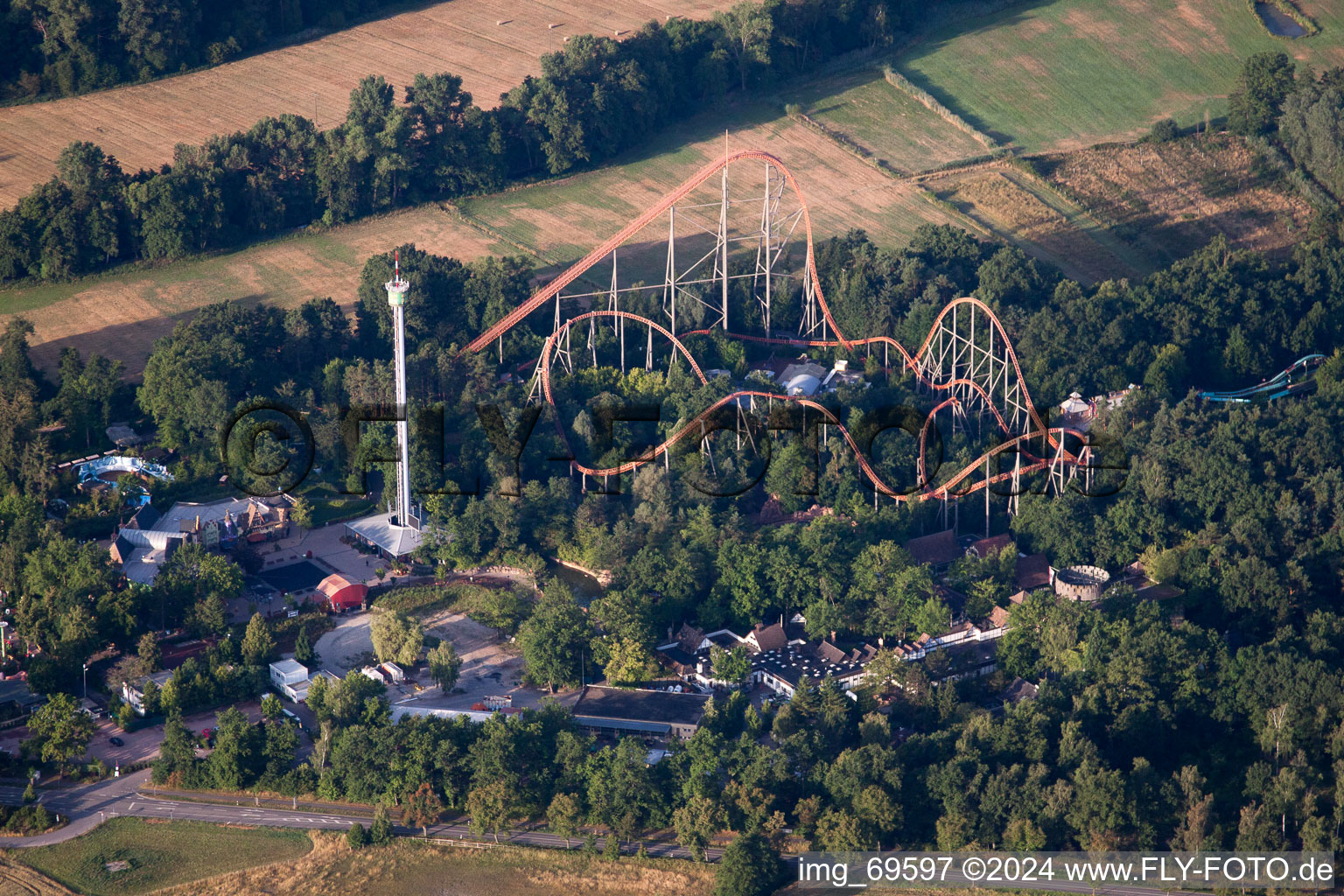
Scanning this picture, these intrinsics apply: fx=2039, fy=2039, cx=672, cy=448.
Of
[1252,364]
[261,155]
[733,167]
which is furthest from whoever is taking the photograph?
[733,167]

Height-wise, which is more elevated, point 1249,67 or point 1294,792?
point 1249,67

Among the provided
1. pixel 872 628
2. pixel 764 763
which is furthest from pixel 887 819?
pixel 872 628

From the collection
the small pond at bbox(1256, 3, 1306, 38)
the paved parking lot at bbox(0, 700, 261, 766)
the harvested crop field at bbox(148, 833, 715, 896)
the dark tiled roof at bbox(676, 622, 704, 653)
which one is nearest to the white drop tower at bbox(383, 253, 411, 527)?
the paved parking lot at bbox(0, 700, 261, 766)

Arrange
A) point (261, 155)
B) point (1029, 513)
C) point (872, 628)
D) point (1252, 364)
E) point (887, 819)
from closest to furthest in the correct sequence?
point (887, 819)
point (872, 628)
point (1029, 513)
point (1252, 364)
point (261, 155)

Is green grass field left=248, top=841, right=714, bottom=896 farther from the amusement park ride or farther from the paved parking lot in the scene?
the amusement park ride

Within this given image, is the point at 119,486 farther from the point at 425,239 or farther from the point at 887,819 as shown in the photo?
the point at 887,819
